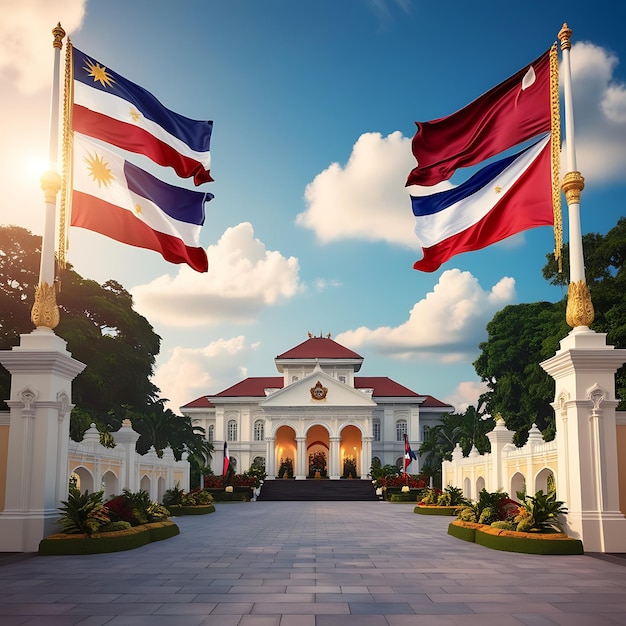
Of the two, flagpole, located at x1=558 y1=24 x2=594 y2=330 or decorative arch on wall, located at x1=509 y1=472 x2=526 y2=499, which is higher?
flagpole, located at x1=558 y1=24 x2=594 y2=330

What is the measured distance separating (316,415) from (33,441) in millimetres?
47991

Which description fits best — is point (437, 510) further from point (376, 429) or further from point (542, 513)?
point (376, 429)

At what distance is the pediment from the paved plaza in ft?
150

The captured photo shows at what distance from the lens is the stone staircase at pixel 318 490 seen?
48812mm

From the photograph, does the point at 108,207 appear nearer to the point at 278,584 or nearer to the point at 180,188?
the point at 180,188

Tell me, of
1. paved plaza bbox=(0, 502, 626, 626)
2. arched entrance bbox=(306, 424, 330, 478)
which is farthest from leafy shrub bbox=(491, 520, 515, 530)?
arched entrance bbox=(306, 424, 330, 478)

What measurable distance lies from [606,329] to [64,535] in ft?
89.6

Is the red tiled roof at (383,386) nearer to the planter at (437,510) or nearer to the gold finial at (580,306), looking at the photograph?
the planter at (437,510)

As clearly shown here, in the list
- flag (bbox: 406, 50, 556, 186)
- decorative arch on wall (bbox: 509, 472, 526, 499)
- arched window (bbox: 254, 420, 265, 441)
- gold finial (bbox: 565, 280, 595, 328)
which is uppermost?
flag (bbox: 406, 50, 556, 186)

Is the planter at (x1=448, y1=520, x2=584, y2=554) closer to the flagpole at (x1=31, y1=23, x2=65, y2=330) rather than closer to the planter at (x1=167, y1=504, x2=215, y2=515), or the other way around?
the flagpole at (x1=31, y1=23, x2=65, y2=330)

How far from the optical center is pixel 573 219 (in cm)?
1393

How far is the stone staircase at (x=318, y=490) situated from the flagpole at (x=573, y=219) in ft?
117

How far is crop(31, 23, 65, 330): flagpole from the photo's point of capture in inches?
557

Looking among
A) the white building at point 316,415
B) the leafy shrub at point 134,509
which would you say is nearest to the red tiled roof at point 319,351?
the white building at point 316,415
